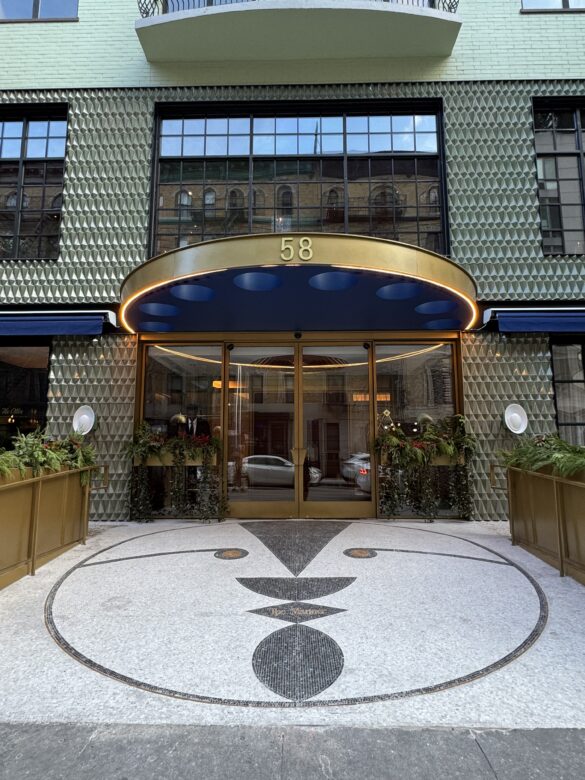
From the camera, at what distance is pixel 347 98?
9.13 meters

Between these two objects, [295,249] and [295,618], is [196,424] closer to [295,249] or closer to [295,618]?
[295,249]

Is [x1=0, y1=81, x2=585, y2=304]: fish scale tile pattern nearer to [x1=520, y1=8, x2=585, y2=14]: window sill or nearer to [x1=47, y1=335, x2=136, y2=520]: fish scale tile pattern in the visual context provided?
[x1=47, y1=335, x2=136, y2=520]: fish scale tile pattern

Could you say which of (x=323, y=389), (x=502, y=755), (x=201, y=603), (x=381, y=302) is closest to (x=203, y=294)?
(x=381, y=302)

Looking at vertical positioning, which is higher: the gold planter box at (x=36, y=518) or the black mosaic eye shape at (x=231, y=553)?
the gold planter box at (x=36, y=518)

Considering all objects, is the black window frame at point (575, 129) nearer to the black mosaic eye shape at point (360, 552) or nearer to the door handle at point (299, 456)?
the door handle at point (299, 456)

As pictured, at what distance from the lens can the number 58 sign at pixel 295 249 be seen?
4961mm

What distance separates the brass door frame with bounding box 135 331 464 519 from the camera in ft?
27.3

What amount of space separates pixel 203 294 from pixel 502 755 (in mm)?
5421

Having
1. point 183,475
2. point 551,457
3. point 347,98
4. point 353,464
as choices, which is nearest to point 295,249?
point 551,457

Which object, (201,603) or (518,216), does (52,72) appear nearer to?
(518,216)

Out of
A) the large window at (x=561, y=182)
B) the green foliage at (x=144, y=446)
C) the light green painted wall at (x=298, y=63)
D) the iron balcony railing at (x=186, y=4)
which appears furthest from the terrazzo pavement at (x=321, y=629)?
the iron balcony railing at (x=186, y=4)

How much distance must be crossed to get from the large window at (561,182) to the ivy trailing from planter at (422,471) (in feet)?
14.2

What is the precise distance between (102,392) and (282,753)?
7.44 m

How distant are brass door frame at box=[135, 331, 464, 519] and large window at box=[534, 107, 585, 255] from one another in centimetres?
301
